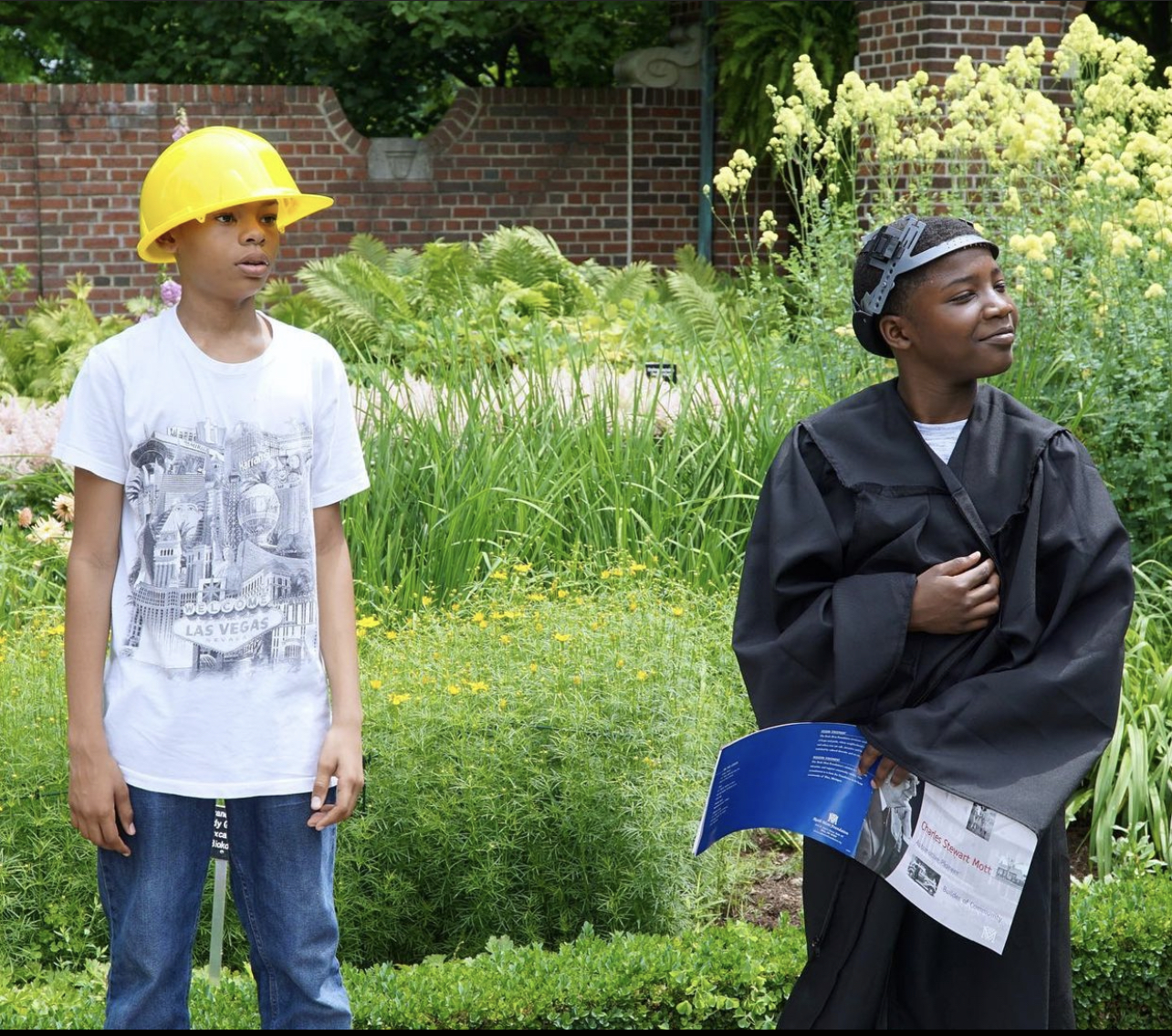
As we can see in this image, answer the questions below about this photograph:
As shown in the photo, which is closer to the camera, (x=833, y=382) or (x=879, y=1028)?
(x=879, y=1028)

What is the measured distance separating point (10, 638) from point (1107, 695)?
3.28 meters

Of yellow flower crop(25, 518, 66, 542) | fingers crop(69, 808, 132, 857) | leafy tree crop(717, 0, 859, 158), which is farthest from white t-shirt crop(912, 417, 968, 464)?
leafy tree crop(717, 0, 859, 158)

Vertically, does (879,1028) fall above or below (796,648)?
below

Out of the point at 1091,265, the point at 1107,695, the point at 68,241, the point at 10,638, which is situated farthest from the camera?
the point at 68,241

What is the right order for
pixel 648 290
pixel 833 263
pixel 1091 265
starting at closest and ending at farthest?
pixel 1091 265
pixel 833 263
pixel 648 290

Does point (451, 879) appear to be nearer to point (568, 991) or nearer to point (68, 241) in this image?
point (568, 991)

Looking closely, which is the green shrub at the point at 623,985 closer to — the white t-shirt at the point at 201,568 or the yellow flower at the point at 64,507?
the white t-shirt at the point at 201,568

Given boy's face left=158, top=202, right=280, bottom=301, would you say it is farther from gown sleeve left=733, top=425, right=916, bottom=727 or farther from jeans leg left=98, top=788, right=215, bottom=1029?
gown sleeve left=733, top=425, right=916, bottom=727

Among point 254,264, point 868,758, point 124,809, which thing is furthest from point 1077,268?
point 124,809

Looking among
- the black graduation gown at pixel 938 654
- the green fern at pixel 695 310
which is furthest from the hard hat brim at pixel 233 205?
the green fern at pixel 695 310

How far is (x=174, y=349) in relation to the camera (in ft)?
7.39

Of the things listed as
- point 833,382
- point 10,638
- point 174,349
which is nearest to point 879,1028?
point 174,349

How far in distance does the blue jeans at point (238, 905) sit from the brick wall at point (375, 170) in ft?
28.7

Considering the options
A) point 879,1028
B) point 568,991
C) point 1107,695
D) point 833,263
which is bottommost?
point 568,991
